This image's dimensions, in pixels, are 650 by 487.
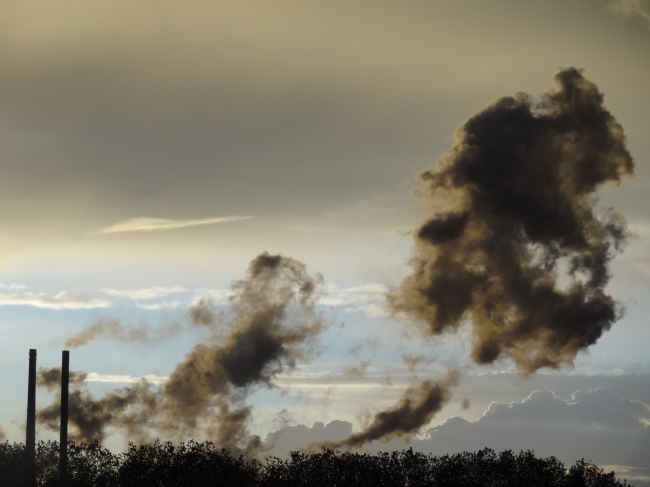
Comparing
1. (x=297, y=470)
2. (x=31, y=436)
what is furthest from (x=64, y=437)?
(x=297, y=470)

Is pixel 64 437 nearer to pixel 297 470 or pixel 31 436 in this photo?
pixel 31 436

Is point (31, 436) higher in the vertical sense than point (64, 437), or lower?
higher

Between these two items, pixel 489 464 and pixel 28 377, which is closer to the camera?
pixel 28 377

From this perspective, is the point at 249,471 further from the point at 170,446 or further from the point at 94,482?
the point at 94,482

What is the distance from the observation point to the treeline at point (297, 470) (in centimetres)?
9181

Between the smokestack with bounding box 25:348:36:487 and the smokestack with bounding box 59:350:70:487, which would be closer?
the smokestack with bounding box 25:348:36:487

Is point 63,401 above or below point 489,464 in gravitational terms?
above

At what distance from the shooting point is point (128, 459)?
309 ft

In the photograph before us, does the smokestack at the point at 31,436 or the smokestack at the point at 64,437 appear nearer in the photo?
the smokestack at the point at 31,436

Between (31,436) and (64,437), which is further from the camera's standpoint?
(64,437)

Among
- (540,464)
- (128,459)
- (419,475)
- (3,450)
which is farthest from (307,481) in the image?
(3,450)

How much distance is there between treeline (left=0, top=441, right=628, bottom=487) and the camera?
91.8m

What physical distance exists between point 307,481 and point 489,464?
67.1ft

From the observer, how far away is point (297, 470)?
94938 mm
